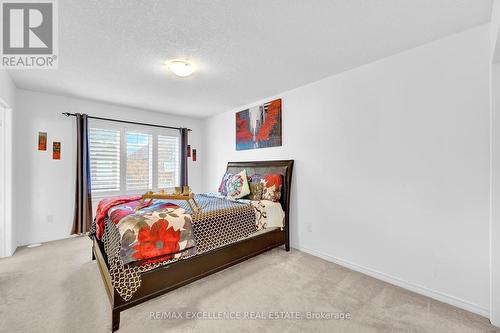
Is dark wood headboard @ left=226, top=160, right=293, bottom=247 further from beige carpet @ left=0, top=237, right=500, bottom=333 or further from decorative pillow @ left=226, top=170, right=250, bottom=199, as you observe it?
beige carpet @ left=0, top=237, right=500, bottom=333

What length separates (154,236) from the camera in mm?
1860

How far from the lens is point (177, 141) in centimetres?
513

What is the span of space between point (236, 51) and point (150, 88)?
1.75 meters

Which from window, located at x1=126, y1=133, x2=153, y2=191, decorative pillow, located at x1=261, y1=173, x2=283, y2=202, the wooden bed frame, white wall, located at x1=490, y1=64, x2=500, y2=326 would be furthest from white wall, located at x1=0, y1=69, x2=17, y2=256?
white wall, located at x1=490, y1=64, x2=500, y2=326

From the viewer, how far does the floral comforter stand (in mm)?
1752

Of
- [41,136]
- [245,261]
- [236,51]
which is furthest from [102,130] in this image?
[245,261]

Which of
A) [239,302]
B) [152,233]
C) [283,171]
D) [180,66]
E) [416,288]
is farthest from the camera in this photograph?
[283,171]

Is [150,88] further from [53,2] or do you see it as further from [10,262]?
[10,262]

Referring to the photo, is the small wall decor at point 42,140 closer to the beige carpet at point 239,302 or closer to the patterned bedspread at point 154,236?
the beige carpet at point 239,302

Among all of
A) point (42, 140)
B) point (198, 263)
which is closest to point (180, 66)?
point (198, 263)

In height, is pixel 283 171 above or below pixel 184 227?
above

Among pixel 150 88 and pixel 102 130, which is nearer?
pixel 150 88

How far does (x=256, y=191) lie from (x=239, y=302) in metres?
1.67

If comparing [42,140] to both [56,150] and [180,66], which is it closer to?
[56,150]
